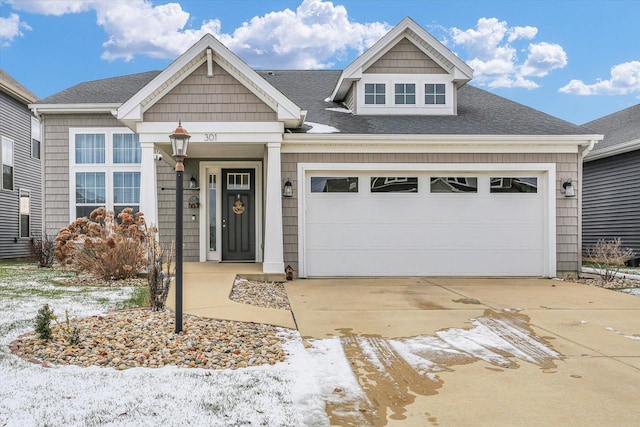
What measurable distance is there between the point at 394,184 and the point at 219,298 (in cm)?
481

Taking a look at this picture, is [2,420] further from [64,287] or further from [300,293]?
[64,287]

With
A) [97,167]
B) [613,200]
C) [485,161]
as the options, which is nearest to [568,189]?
[485,161]

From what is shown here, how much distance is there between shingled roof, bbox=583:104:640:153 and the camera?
13323 millimetres

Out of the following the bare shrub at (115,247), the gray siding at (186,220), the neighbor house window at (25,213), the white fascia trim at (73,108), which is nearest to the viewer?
the bare shrub at (115,247)

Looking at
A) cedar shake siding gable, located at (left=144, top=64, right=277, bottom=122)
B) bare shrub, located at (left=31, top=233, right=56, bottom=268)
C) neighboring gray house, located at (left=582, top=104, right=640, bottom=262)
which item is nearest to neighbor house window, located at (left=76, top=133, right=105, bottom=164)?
bare shrub, located at (left=31, top=233, right=56, bottom=268)

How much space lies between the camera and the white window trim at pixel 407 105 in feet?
35.7

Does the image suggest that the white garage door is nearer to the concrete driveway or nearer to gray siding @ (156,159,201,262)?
the concrete driveway

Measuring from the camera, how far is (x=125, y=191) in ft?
38.6

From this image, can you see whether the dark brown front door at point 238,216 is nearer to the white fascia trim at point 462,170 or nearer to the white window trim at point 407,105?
the white fascia trim at point 462,170

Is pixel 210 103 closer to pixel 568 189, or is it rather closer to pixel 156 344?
pixel 156 344

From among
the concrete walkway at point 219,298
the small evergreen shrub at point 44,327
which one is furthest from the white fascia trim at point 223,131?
the small evergreen shrub at point 44,327

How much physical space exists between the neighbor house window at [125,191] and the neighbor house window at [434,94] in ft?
24.8

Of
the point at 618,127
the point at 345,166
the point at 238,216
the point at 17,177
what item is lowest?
the point at 238,216

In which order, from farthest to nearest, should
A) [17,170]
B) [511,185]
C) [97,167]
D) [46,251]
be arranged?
[17,170], [97,167], [46,251], [511,185]
